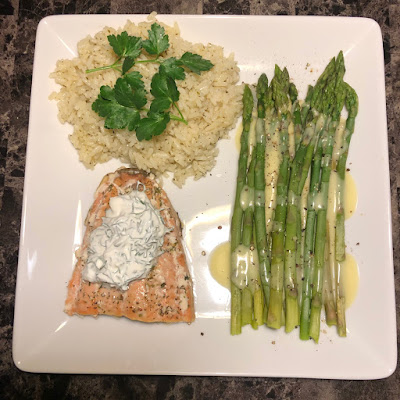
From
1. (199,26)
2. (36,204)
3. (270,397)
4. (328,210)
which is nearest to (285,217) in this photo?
(328,210)

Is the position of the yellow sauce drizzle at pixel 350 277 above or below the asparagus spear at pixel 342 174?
below

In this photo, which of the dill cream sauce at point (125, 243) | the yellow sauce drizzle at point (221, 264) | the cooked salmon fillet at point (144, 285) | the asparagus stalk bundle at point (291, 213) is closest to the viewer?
the dill cream sauce at point (125, 243)

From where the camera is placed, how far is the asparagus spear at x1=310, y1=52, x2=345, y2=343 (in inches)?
124

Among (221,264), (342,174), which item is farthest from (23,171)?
(342,174)

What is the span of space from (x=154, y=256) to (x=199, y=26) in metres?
1.84

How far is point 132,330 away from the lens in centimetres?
319

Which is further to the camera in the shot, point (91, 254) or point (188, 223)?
point (188, 223)

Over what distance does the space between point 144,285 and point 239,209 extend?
895 mm

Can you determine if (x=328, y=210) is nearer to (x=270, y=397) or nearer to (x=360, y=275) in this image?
(x=360, y=275)

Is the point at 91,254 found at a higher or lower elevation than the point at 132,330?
higher

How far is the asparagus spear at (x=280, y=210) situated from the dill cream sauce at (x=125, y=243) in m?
0.85

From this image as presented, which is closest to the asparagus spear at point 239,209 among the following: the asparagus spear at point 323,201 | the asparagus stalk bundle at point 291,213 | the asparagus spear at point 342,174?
the asparagus stalk bundle at point 291,213

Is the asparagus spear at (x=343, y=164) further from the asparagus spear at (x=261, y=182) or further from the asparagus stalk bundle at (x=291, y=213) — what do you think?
the asparagus spear at (x=261, y=182)

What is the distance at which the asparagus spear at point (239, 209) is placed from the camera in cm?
317
